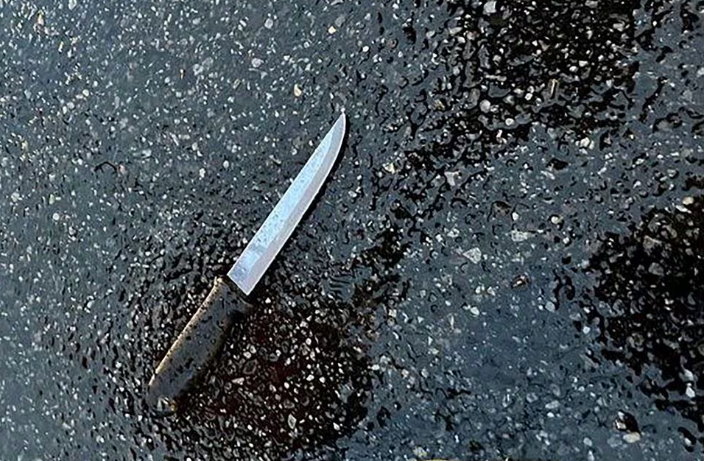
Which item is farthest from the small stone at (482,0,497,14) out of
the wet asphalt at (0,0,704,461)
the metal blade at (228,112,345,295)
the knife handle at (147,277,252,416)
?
the knife handle at (147,277,252,416)

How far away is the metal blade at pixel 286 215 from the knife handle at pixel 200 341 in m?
0.02

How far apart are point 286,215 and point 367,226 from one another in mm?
117

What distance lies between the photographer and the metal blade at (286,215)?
1209 millimetres

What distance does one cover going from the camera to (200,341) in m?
1.25

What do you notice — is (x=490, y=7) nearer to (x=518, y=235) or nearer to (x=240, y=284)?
(x=518, y=235)

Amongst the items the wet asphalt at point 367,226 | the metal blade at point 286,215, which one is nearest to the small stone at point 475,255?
the wet asphalt at point 367,226

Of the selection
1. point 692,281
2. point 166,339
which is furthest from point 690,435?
point 166,339

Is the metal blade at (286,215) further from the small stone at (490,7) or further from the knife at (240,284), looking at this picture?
the small stone at (490,7)

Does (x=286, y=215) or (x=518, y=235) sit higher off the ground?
(x=286, y=215)

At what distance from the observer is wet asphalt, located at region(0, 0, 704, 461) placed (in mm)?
1105

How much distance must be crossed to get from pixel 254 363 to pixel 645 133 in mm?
628

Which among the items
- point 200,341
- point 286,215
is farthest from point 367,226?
point 200,341

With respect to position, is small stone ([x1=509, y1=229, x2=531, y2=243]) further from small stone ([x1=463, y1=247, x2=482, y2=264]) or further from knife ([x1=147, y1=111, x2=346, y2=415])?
knife ([x1=147, y1=111, x2=346, y2=415])

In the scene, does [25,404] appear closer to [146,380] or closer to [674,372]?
[146,380]
